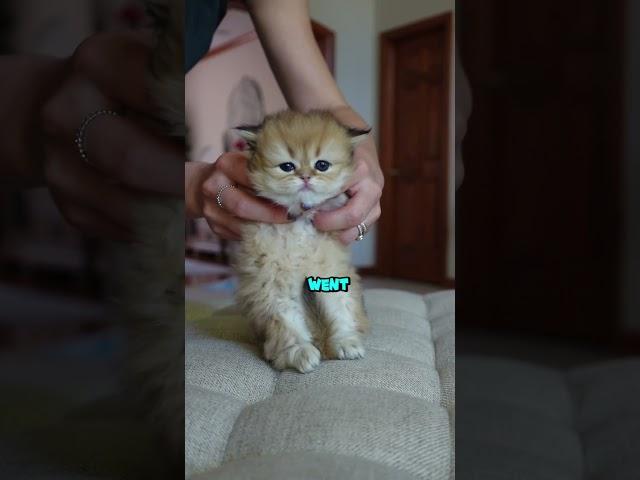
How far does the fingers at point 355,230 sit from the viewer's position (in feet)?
1.33

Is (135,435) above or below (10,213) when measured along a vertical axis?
below

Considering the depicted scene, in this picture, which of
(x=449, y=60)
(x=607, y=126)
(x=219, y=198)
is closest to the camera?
(x=607, y=126)

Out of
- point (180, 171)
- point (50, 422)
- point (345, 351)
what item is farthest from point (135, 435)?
point (345, 351)

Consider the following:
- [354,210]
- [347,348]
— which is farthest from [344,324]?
[354,210]

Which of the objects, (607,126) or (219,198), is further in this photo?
(219,198)

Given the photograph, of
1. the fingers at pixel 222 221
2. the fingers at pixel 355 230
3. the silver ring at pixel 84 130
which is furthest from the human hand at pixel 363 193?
the silver ring at pixel 84 130

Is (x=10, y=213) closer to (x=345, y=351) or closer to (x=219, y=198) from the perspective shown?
(x=219, y=198)

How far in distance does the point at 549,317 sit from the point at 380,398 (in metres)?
0.18

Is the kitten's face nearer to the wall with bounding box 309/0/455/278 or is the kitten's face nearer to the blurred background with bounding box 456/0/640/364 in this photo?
the wall with bounding box 309/0/455/278

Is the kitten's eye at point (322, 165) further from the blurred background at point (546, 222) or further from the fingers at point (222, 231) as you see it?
the blurred background at point (546, 222)

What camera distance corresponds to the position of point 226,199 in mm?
454

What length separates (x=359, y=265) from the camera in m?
0.45

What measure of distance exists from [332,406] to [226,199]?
204 millimetres

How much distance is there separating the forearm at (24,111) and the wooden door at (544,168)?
0.66 feet
